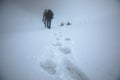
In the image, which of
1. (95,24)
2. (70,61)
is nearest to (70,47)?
(70,61)

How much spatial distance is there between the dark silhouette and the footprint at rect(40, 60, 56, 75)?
0.47 meters

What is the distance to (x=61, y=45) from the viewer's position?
169 cm

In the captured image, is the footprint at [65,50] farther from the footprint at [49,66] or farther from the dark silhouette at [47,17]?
the dark silhouette at [47,17]

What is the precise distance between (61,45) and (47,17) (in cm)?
33

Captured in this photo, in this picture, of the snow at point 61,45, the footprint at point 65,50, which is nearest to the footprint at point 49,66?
the snow at point 61,45

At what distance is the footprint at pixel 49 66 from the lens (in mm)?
1432

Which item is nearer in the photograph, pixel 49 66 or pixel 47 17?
pixel 49 66

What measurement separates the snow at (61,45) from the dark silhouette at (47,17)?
0.06 meters

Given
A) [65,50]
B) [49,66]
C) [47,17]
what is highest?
[47,17]

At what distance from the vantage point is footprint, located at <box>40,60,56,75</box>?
1.43m

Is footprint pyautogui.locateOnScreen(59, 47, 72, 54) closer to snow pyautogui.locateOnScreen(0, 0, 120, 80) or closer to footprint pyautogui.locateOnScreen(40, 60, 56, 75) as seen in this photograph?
snow pyautogui.locateOnScreen(0, 0, 120, 80)

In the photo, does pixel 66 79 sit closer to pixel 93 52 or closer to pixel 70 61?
pixel 70 61

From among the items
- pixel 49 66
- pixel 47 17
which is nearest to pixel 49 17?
pixel 47 17

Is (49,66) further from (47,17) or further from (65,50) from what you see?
(47,17)
